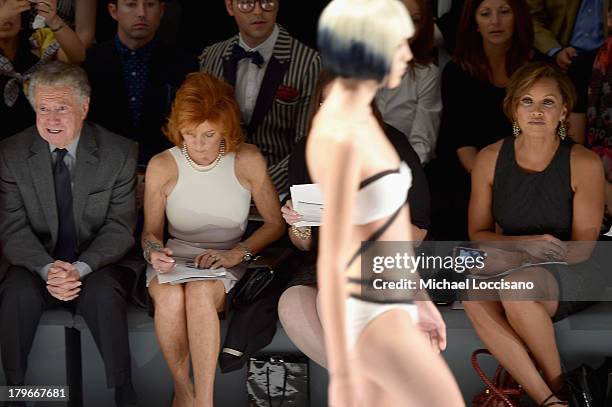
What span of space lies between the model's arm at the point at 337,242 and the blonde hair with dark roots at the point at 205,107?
1.23m

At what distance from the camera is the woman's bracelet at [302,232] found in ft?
12.9

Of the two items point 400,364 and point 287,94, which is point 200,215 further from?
point 400,364

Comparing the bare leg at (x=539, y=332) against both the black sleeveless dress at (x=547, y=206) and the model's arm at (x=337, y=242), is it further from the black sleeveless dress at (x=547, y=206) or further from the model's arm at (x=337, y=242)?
the model's arm at (x=337, y=242)

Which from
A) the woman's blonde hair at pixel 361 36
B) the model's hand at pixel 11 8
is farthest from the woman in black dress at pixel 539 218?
the model's hand at pixel 11 8

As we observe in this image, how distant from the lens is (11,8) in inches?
167

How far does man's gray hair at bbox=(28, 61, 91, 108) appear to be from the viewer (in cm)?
398

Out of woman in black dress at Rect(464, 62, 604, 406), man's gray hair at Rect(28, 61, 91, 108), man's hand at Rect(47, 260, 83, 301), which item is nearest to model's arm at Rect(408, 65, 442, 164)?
woman in black dress at Rect(464, 62, 604, 406)

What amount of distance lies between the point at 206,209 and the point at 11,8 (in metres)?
1.08

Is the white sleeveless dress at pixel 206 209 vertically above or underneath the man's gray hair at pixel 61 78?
underneath

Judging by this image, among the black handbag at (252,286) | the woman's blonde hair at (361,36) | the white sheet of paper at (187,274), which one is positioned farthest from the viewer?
the black handbag at (252,286)

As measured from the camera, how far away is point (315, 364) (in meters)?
4.10

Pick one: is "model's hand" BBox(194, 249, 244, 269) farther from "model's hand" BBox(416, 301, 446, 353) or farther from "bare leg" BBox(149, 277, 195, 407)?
"model's hand" BBox(416, 301, 446, 353)

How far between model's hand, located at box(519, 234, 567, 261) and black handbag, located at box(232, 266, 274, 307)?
913 mm

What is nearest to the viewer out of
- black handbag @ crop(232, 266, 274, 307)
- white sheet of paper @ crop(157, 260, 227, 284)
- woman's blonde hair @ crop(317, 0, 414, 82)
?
woman's blonde hair @ crop(317, 0, 414, 82)
